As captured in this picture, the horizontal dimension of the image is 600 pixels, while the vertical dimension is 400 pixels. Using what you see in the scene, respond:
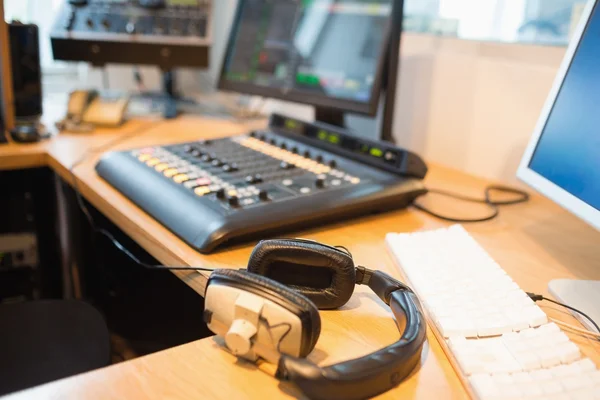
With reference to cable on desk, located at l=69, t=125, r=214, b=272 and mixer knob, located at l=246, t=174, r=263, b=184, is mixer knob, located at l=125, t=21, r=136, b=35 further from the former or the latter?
mixer knob, located at l=246, t=174, r=263, b=184

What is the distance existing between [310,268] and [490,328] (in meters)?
0.21

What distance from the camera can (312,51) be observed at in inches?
55.3

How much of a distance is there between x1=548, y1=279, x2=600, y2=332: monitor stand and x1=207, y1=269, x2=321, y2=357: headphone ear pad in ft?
1.20

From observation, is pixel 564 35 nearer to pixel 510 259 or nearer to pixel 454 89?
pixel 454 89

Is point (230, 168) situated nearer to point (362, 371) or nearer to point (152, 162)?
point (152, 162)

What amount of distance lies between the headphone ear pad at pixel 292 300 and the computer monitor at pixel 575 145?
0.39 metres

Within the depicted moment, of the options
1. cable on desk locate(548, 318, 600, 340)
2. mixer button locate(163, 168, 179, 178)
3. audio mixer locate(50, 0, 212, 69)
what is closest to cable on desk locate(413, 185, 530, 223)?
cable on desk locate(548, 318, 600, 340)

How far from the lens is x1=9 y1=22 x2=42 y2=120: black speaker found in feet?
4.48

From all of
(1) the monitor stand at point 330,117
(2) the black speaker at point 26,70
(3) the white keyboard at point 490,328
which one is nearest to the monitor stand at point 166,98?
(2) the black speaker at point 26,70

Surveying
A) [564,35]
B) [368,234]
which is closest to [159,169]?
[368,234]

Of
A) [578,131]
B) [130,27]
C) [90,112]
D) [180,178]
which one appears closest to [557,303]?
[578,131]

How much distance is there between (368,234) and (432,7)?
0.76 metres

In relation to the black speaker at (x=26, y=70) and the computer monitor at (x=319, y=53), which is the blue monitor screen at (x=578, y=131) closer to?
the computer monitor at (x=319, y=53)

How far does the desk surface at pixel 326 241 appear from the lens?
1.82 ft
